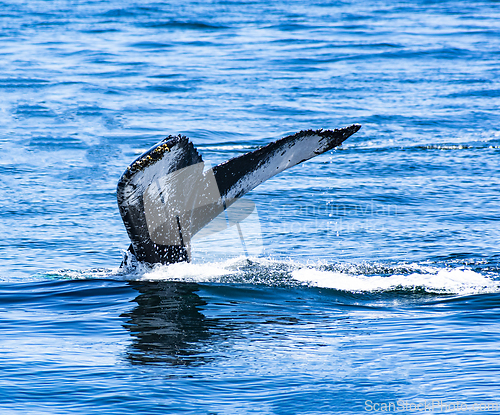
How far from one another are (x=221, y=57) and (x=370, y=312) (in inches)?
774

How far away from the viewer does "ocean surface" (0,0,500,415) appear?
563cm

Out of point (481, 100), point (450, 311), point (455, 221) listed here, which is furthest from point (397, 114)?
point (450, 311)

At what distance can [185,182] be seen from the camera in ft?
24.1

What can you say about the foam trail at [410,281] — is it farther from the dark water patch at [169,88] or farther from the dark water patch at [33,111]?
the dark water patch at [169,88]

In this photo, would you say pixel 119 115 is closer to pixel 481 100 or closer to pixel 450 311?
pixel 481 100

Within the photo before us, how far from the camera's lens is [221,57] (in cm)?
2581

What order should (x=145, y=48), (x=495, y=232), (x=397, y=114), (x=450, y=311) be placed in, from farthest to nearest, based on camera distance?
(x=145, y=48) < (x=397, y=114) < (x=495, y=232) < (x=450, y=311)

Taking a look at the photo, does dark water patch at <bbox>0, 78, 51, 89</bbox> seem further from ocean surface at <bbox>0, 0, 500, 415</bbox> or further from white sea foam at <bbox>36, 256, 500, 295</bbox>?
white sea foam at <bbox>36, 256, 500, 295</bbox>

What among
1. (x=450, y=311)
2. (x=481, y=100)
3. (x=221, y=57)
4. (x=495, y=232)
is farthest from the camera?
(x=221, y=57)

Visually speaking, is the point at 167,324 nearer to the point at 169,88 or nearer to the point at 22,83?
the point at 169,88

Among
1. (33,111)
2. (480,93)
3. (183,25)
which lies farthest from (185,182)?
(183,25)

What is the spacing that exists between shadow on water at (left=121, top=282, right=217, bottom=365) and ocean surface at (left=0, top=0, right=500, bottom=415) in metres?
0.03

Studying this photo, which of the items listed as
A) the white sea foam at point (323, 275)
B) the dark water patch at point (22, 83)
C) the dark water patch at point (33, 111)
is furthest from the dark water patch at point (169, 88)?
the white sea foam at point (323, 275)

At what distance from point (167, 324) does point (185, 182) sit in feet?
4.43
